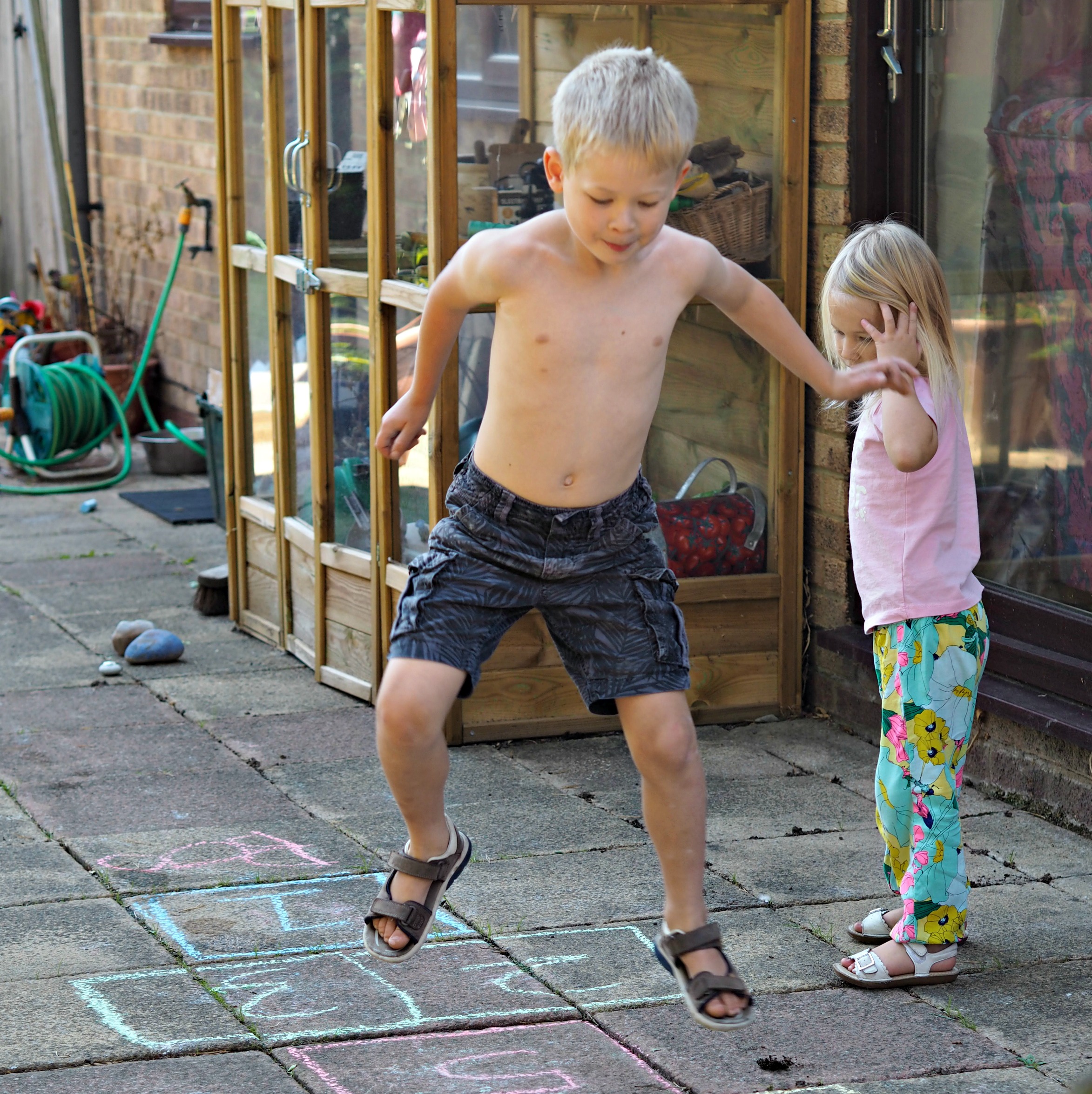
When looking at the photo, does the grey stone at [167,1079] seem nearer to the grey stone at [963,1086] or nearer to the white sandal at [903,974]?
the grey stone at [963,1086]

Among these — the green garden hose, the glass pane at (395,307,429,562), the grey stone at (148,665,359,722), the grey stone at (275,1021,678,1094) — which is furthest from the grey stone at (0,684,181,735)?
the green garden hose

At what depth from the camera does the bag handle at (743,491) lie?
17.4ft

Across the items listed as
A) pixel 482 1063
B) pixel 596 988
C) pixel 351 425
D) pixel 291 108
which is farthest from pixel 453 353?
pixel 482 1063

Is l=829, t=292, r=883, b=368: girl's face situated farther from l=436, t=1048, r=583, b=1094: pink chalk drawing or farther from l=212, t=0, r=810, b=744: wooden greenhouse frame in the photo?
l=212, t=0, r=810, b=744: wooden greenhouse frame

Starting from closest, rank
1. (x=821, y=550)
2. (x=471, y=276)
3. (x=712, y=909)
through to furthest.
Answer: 1. (x=471, y=276)
2. (x=712, y=909)
3. (x=821, y=550)

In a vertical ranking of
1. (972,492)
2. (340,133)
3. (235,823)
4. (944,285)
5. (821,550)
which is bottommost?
(235,823)

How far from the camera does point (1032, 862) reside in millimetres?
4117

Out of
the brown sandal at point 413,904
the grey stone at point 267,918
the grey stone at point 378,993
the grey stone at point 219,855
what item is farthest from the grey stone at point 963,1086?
the grey stone at point 219,855

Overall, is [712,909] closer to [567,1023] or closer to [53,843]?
[567,1023]

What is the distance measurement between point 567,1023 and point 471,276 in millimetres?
1414

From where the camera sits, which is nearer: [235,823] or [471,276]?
[471,276]

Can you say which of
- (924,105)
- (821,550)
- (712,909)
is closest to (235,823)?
(712,909)

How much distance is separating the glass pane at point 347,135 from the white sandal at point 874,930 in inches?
111

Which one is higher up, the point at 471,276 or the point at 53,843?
the point at 471,276
